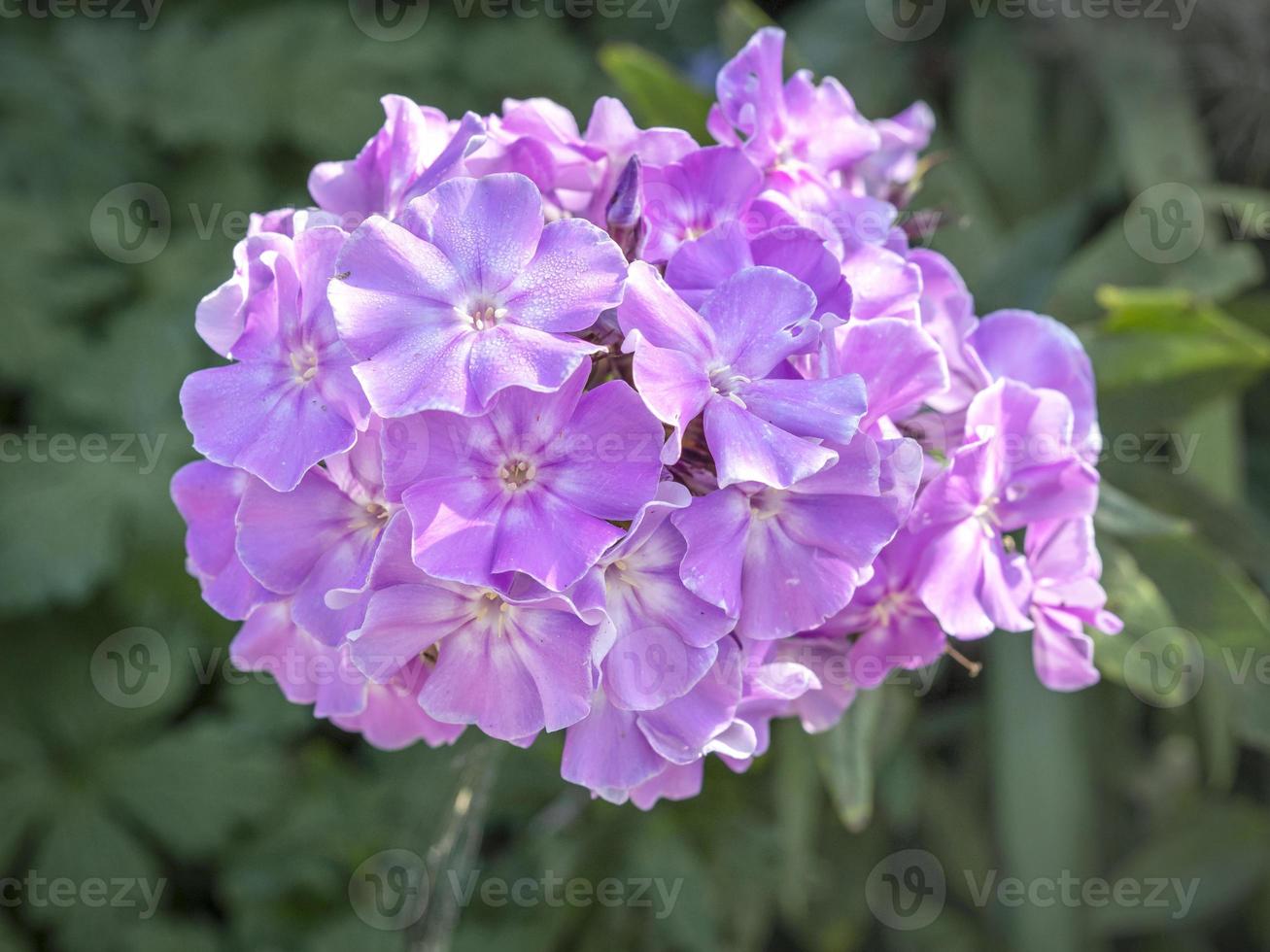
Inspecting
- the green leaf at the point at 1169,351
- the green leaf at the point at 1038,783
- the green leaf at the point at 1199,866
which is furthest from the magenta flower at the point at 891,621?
the green leaf at the point at 1199,866

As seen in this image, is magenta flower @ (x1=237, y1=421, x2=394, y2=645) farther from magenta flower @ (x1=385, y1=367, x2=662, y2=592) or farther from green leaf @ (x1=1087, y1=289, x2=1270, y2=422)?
green leaf @ (x1=1087, y1=289, x2=1270, y2=422)

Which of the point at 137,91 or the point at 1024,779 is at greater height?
the point at 137,91

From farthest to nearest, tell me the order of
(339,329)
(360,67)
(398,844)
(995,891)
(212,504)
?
(360,67)
(995,891)
(398,844)
(212,504)
(339,329)

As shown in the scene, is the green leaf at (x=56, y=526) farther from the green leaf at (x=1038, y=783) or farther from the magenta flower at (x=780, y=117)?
the green leaf at (x=1038, y=783)

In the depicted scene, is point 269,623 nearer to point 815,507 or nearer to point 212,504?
point 212,504

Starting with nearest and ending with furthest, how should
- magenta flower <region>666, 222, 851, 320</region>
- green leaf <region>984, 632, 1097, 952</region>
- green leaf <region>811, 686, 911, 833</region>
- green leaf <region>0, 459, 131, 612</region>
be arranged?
1. magenta flower <region>666, 222, 851, 320</region>
2. green leaf <region>811, 686, 911, 833</region>
3. green leaf <region>0, 459, 131, 612</region>
4. green leaf <region>984, 632, 1097, 952</region>

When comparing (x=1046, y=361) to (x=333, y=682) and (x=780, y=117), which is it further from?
(x=333, y=682)

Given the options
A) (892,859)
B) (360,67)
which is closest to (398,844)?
(892,859)

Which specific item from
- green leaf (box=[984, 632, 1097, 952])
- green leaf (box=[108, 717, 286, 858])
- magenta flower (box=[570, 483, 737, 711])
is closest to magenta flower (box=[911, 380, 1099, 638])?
magenta flower (box=[570, 483, 737, 711])
